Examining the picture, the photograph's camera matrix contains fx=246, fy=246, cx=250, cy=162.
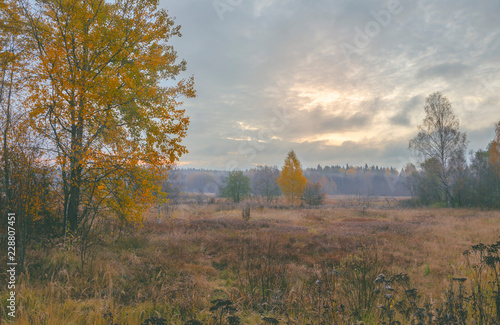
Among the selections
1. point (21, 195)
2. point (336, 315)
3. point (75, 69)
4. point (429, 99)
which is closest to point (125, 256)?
point (21, 195)

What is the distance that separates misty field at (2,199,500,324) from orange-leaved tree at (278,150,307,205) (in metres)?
25.8

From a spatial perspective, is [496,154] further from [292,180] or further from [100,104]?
[100,104]

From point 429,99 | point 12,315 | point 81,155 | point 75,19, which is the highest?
point 429,99

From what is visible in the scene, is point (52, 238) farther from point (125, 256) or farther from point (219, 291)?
point (219, 291)

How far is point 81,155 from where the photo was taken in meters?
7.45

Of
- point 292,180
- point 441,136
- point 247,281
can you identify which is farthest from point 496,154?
point 247,281

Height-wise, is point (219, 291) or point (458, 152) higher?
point (458, 152)

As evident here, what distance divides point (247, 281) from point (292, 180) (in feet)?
107

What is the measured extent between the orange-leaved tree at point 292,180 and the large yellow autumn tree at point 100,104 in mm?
30930

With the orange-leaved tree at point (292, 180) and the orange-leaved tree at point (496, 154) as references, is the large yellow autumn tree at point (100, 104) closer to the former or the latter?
the orange-leaved tree at point (292, 180)

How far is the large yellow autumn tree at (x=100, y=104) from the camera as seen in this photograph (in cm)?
716

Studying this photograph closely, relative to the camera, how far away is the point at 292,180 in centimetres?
3828

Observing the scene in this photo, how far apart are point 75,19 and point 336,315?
1035 centimetres

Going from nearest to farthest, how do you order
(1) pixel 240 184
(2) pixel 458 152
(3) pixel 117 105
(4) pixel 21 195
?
(4) pixel 21 195, (3) pixel 117 105, (2) pixel 458 152, (1) pixel 240 184
